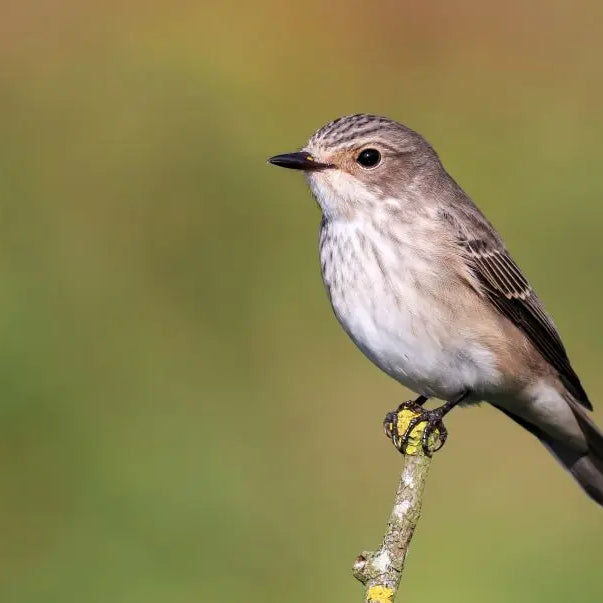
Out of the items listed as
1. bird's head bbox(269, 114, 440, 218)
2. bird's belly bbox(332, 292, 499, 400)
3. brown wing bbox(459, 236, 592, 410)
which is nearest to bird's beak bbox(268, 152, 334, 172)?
bird's head bbox(269, 114, 440, 218)

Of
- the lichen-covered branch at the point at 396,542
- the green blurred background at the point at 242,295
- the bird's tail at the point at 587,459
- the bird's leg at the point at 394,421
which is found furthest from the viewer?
the green blurred background at the point at 242,295

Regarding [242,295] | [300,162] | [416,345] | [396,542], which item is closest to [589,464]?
[416,345]

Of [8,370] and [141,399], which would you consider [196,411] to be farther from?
[8,370]

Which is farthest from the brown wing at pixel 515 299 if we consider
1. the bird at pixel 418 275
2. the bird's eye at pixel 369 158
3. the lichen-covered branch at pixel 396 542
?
the lichen-covered branch at pixel 396 542

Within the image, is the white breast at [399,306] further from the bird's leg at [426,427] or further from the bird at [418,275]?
the bird's leg at [426,427]

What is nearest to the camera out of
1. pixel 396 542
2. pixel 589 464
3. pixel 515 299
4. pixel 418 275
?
pixel 396 542

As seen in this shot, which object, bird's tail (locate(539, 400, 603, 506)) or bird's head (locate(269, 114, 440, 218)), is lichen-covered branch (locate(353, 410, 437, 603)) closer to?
bird's head (locate(269, 114, 440, 218))

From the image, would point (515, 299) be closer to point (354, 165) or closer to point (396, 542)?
point (354, 165)
